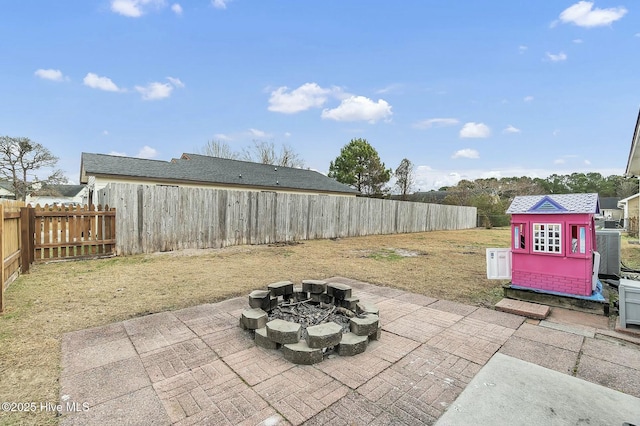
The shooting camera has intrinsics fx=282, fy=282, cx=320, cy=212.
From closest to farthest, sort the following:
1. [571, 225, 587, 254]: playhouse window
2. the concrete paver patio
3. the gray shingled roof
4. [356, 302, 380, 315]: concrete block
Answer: the concrete paver patio, [356, 302, 380, 315]: concrete block, [571, 225, 587, 254]: playhouse window, the gray shingled roof

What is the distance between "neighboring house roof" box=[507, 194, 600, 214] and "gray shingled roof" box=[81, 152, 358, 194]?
14.4 metres

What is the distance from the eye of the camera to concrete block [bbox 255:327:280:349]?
2596 mm

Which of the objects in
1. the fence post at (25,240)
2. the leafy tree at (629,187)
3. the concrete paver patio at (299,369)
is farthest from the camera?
the leafy tree at (629,187)

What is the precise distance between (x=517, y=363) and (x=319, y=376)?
5.57ft

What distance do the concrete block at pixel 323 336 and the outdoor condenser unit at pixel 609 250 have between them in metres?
5.83

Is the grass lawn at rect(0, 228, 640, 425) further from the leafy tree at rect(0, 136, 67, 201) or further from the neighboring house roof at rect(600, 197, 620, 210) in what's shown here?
the neighboring house roof at rect(600, 197, 620, 210)

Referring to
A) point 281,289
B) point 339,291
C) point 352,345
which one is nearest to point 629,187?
point 339,291

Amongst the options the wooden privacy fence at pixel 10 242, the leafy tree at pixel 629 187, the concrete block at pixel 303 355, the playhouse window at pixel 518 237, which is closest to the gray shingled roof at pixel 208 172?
the wooden privacy fence at pixel 10 242

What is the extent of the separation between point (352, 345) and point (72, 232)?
24.7ft

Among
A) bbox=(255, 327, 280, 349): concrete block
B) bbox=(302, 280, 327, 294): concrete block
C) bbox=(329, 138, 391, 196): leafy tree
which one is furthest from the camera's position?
bbox=(329, 138, 391, 196): leafy tree

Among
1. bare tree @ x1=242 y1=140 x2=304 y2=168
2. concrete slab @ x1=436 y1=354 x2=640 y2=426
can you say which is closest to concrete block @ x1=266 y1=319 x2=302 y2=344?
concrete slab @ x1=436 y1=354 x2=640 y2=426

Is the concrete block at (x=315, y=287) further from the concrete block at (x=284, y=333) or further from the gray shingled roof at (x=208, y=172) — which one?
the gray shingled roof at (x=208, y=172)

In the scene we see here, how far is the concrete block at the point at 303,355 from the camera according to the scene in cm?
234

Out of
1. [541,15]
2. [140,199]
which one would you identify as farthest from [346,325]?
[541,15]
